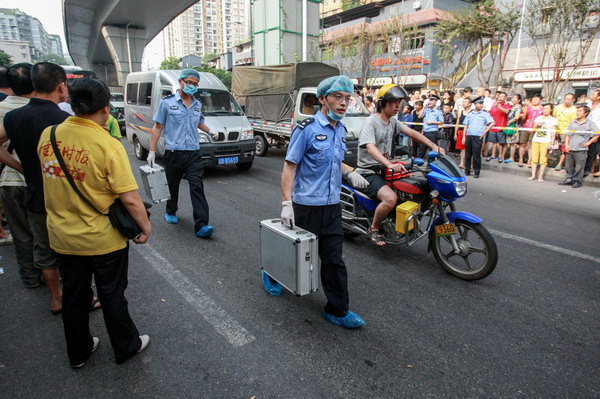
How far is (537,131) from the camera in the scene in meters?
8.73

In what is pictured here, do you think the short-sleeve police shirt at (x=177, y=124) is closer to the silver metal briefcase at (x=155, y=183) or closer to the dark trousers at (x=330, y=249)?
the silver metal briefcase at (x=155, y=183)

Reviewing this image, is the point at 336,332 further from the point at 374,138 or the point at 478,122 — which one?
the point at 478,122

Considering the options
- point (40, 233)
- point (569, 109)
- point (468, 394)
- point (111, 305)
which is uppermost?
point (569, 109)

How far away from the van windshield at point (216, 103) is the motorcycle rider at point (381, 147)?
5.50 metres

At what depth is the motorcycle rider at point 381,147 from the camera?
3924 millimetres

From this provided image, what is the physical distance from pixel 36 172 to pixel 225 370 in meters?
2.08

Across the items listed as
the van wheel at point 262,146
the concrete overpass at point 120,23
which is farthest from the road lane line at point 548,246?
the concrete overpass at point 120,23

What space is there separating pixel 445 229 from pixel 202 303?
2.50 meters

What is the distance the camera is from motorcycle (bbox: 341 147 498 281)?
367cm

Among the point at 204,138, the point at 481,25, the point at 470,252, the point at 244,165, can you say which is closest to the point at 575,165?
the point at 470,252

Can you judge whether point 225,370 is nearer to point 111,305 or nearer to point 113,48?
point 111,305

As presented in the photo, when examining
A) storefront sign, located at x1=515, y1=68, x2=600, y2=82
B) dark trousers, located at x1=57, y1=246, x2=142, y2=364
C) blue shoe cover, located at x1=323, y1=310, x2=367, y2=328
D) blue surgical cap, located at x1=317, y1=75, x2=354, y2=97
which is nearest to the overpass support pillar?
storefront sign, located at x1=515, y1=68, x2=600, y2=82

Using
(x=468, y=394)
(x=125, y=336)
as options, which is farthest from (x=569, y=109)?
(x=125, y=336)

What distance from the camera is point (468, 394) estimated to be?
2.29 m
